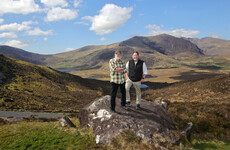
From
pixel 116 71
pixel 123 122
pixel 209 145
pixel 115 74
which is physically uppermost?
pixel 116 71

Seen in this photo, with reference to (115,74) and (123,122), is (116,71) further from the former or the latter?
(123,122)

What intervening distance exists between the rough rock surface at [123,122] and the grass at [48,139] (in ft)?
2.19

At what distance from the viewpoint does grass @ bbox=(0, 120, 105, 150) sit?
8062mm

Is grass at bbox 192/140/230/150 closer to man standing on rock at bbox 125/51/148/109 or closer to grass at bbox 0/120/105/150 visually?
man standing on rock at bbox 125/51/148/109

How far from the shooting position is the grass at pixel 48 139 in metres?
8.06

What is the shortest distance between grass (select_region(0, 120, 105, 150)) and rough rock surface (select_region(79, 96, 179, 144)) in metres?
0.67

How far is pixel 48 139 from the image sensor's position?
8781 mm

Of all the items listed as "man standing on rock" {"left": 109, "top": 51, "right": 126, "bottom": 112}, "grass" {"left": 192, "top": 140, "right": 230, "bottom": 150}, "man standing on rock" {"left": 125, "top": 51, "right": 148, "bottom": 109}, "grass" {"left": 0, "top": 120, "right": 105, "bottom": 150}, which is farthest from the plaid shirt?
"grass" {"left": 192, "top": 140, "right": 230, "bottom": 150}

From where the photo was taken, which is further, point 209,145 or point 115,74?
point 115,74

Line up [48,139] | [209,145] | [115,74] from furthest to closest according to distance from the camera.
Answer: [115,74] < [209,145] < [48,139]

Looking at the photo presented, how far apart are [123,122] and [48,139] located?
14.9ft

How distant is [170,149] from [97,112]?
5.17 meters

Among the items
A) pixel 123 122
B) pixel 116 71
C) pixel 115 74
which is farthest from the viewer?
pixel 115 74

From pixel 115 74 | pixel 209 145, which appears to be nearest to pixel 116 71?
pixel 115 74
